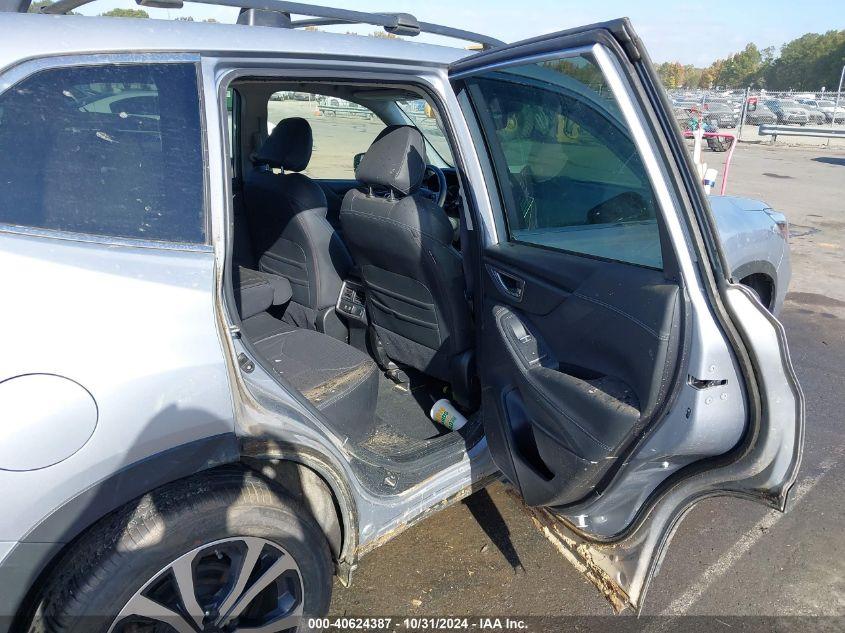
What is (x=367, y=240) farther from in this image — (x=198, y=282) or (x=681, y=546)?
(x=681, y=546)

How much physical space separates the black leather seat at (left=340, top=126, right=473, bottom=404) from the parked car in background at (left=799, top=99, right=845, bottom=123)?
2806 cm

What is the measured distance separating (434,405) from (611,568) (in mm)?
1041

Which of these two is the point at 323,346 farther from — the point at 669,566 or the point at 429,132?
the point at 669,566

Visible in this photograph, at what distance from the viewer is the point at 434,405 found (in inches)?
107

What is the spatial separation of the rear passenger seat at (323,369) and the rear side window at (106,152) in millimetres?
644

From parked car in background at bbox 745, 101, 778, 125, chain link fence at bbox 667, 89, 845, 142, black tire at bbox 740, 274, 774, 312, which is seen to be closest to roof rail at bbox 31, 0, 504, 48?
black tire at bbox 740, 274, 774, 312

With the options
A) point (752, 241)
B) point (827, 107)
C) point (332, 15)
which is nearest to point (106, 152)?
point (332, 15)

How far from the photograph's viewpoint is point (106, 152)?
1.48 metres

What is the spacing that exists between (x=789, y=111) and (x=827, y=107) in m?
Answer: 1.52

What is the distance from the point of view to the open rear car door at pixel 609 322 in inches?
62.5

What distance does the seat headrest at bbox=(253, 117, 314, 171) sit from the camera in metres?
3.12

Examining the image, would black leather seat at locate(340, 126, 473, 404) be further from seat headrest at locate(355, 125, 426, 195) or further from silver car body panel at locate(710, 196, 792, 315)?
silver car body panel at locate(710, 196, 792, 315)

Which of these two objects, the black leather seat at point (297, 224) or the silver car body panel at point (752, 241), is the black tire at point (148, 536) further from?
the silver car body panel at point (752, 241)

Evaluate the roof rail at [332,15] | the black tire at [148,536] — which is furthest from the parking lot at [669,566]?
the roof rail at [332,15]
